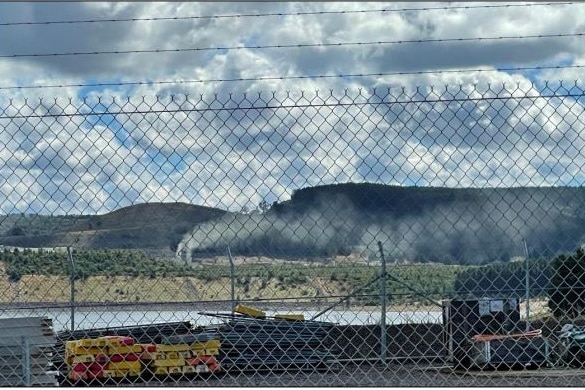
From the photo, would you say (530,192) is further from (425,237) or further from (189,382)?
(189,382)

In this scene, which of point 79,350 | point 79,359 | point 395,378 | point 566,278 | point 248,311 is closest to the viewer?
point 566,278

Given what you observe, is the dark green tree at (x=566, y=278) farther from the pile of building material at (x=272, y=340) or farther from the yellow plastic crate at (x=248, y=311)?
the yellow plastic crate at (x=248, y=311)

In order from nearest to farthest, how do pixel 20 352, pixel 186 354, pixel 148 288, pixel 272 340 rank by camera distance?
pixel 148 288 < pixel 20 352 < pixel 186 354 < pixel 272 340

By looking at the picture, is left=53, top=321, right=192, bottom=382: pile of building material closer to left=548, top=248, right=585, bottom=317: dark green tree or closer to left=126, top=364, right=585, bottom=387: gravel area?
left=126, top=364, right=585, bottom=387: gravel area

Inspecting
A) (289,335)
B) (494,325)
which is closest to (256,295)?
(289,335)

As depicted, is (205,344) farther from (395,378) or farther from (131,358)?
(395,378)

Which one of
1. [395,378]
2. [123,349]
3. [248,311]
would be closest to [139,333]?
[248,311]
